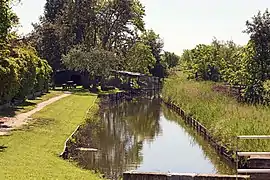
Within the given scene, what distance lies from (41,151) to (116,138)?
827 cm

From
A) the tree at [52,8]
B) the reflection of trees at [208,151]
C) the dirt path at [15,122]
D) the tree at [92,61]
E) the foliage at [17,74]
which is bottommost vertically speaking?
the reflection of trees at [208,151]

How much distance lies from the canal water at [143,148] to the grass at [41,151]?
820 millimetres

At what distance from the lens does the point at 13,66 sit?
70.2ft

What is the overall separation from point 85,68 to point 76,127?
28387mm

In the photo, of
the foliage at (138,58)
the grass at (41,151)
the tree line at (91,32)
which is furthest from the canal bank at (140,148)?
the foliage at (138,58)

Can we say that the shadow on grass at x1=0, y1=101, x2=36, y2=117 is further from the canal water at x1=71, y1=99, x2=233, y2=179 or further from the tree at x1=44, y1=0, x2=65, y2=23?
the tree at x1=44, y1=0, x2=65, y2=23

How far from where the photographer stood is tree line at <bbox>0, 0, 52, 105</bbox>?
1578 centimetres

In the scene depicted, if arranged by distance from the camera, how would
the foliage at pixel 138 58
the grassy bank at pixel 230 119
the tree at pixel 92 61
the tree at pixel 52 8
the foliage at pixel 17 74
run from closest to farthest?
the grassy bank at pixel 230 119, the foliage at pixel 17 74, the tree at pixel 92 61, the foliage at pixel 138 58, the tree at pixel 52 8

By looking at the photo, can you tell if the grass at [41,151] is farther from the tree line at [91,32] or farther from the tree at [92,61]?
the tree line at [91,32]

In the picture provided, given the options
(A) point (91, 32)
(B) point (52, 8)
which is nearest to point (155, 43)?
(B) point (52, 8)

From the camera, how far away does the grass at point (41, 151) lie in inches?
447

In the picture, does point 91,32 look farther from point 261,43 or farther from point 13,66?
point 13,66

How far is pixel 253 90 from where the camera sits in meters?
33.0

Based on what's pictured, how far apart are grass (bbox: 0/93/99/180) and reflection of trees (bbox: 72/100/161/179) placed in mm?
878
